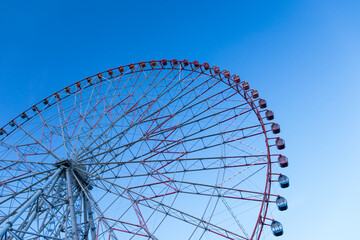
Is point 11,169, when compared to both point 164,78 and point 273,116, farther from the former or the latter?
point 273,116

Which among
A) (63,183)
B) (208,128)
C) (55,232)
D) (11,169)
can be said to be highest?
(208,128)

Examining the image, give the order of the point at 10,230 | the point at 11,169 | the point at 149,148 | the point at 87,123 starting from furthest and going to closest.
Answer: the point at 87,123
the point at 11,169
the point at 149,148
the point at 10,230

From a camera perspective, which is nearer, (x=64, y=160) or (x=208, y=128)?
(x=64, y=160)

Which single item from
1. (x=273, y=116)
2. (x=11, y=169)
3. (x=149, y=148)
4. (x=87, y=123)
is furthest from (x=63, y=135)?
(x=273, y=116)

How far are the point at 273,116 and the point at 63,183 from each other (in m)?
12.0

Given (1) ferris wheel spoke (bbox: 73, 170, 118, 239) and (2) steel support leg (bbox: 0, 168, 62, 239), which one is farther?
(1) ferris wheel spoke (bbox: 73, 170, 118, 239)

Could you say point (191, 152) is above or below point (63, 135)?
below

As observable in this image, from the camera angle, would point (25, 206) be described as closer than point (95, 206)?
Yes

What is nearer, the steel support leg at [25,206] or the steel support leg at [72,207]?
the steel support leg at [25,206]

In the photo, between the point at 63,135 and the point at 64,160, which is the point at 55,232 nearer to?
the point at 64,160

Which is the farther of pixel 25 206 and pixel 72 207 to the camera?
pixel 72 207

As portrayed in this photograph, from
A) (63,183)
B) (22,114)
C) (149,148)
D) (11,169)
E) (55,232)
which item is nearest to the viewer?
(55,232)

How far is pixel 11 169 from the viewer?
2045cm

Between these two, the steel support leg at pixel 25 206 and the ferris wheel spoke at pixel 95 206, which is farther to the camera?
the ferris wheel spoke at pixel 95 206
